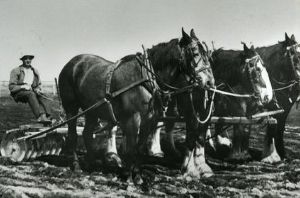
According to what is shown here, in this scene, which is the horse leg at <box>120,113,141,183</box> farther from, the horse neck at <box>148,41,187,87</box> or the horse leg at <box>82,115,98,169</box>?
the horse leg at <box>82,115,98,169</box>

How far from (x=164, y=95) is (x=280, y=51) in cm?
303

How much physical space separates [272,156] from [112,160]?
3.03 meters

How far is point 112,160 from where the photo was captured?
770 cm

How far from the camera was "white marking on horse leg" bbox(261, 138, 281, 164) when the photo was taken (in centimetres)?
799

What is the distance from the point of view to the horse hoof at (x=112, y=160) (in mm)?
7555

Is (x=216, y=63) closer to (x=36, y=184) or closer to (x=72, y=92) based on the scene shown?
(x=72, y=92)

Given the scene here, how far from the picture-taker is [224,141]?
369 inches

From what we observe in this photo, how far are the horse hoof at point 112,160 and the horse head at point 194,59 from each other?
2.36 m

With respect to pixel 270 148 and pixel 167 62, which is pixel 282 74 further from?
pixel 167 62

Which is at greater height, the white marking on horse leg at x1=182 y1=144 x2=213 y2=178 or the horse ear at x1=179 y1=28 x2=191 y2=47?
the horse ear at x1=179 y1=28 x2=191 y2=47

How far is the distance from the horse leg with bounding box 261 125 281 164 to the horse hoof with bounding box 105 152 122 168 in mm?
2726

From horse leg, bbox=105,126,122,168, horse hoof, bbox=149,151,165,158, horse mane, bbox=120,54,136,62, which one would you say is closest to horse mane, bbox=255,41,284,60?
horse hoof, bbox=149,151,165,158

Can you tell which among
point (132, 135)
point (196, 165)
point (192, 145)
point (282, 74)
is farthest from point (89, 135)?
point (282, 74)

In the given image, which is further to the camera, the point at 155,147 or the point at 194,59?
the point at 155,147
